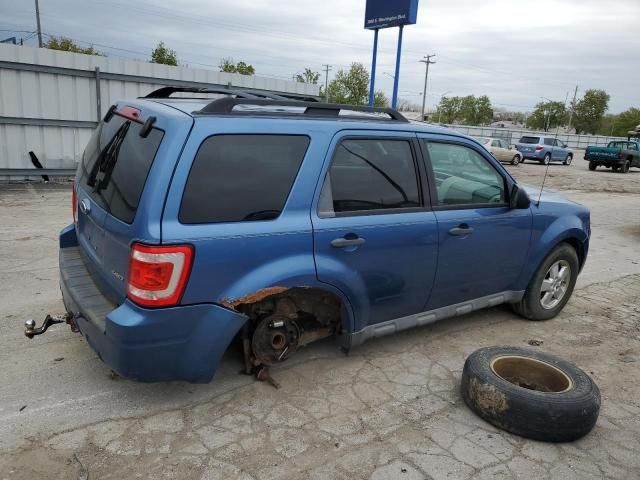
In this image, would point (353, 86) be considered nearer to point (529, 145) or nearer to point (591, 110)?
point (529, 145)

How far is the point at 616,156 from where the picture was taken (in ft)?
87.1

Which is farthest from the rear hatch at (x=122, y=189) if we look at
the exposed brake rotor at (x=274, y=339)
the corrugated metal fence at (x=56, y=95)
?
the corrugated metal fence at (x=56, y=95)

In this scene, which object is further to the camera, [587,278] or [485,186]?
[587,278]

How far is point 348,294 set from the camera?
3299mm

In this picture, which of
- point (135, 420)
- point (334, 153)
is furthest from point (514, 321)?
point (135, 420)

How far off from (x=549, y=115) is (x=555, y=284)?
319 feet

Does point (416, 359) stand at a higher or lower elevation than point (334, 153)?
lower

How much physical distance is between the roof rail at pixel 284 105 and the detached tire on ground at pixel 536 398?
1858 mm

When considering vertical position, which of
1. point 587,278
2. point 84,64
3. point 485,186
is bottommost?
point 587,278

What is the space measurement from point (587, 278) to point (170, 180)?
18.7 ft

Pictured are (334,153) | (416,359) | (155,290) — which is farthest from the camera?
(416,359)

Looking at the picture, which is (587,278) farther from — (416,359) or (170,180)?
(170,180)

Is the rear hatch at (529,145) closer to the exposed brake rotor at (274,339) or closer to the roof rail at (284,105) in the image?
the roof rail at (284,105)

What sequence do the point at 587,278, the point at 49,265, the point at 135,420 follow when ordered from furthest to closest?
1. the point at 587,278
2. the point at 49,265
3. the point at 135,420
